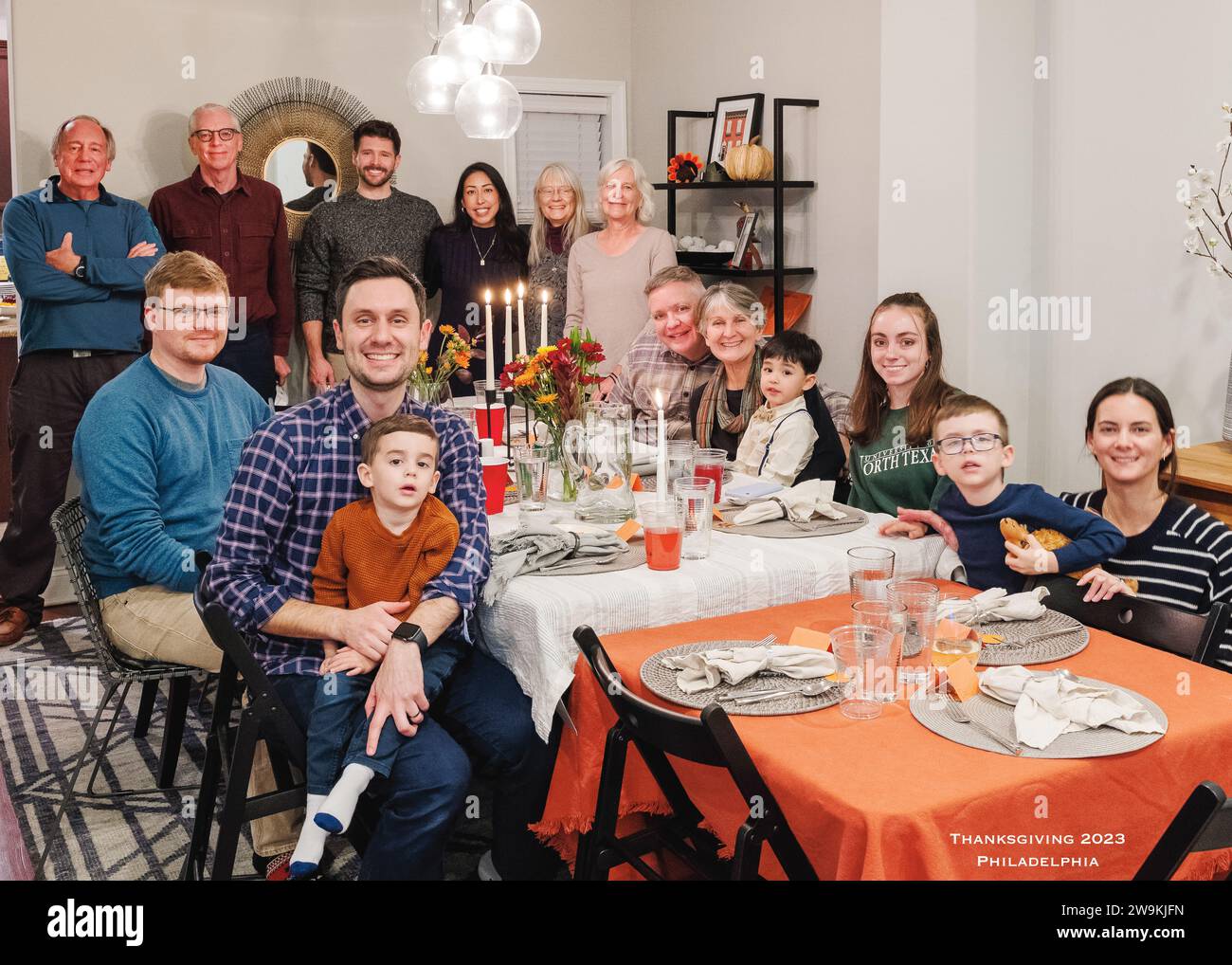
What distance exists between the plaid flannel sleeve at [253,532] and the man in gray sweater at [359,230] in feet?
9.52

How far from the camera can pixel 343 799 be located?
1.90m

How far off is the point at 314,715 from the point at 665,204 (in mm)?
4356

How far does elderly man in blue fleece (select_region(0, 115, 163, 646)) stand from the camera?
13.6ft

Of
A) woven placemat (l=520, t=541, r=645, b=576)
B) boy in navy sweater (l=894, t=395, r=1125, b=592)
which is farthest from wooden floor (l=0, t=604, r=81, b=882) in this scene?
boy in navy sweater (l=894, t=395, r=1125, b=592)

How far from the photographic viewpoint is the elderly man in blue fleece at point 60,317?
4160 mm

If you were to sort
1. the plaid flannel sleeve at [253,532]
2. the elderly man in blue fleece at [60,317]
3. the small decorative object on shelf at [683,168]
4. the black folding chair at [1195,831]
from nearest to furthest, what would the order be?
1. the black folding chair at [1195,831]
2. the plaid flannel sleeve at [253,532]
3. the elderly man in blue fleece at [60,317]
4. the small decorative object on shelf at [683,168]

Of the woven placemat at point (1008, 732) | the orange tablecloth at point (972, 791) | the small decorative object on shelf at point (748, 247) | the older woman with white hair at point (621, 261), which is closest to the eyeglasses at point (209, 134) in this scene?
the older woman with white hair at point (621, 261)

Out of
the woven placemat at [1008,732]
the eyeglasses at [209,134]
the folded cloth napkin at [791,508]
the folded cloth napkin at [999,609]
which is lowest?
the woven placemat at [1008,732]

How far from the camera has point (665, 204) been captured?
5.91m

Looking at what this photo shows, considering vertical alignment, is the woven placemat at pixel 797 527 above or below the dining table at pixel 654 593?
above

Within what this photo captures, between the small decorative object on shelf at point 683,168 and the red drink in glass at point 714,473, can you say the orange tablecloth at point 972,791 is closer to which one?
the red drink in glass at point 714,473

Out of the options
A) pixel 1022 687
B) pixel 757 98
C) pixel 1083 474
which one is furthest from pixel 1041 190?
pixel 1022 687

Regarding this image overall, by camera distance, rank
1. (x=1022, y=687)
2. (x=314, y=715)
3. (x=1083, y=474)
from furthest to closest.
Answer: (x=1083, y=474) → (x=314, y=715) → (x=1022, y=687)
